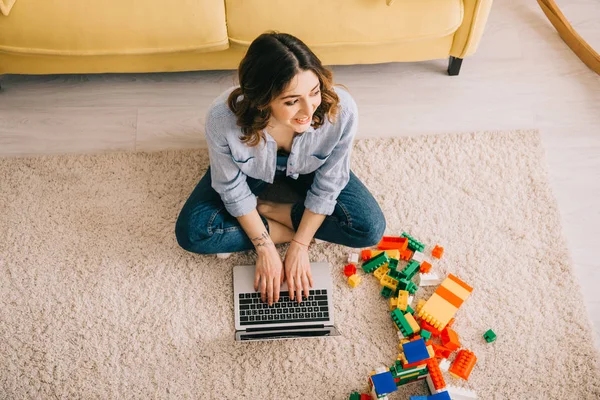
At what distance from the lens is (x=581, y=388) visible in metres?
1.57

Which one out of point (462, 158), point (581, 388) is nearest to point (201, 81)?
point (462, 158)

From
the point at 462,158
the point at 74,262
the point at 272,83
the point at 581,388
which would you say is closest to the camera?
the point at 272,83

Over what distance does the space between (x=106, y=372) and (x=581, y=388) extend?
1.39 m

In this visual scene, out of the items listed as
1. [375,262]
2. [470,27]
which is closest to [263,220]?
[375,262]

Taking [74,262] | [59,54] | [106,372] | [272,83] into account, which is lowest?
[106,372]

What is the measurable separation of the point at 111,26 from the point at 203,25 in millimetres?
269

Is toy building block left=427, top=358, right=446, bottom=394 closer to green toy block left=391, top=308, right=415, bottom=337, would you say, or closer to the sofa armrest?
green toy block left=391, top=308, right=415, bottom=337

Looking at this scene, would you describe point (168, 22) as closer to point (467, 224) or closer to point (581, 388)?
point (467, 224)

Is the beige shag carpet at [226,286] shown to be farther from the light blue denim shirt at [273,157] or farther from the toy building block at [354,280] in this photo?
the light blue denim shirt at [273,157]

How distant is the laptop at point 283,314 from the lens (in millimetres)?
1578

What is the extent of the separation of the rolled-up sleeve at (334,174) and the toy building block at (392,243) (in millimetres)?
275

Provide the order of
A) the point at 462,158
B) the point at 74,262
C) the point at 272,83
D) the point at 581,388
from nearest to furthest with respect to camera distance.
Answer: the point at 272,83
the point at 581,388
the point at 74,262
the point at 462,158

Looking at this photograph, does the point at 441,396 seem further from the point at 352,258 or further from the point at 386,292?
the point at 352,258

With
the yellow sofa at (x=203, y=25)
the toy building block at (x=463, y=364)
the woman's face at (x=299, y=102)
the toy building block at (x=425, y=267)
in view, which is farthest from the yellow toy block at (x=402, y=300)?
the yellow sofa at (x=203, y=25)
